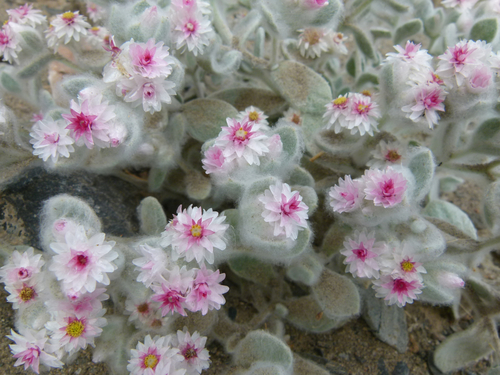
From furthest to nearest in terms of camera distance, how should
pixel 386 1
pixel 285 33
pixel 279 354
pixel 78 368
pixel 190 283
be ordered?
pixel 386 1
pixel 285 33
pixel 78 368
pixel 279 354
pixel 190 283

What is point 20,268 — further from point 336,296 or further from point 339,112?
point 339,112

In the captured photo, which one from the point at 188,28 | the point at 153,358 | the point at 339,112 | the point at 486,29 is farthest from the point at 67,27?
the point at 486,29

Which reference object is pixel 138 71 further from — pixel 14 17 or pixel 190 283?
pixel 14 17

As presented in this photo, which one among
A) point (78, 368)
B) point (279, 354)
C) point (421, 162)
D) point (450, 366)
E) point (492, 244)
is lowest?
point (450, 366)

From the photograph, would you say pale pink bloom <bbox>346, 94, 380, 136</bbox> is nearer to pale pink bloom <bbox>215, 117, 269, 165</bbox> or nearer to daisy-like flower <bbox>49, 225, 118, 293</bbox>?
pale pink bloom <bbox>215, 117, 269, 165</bbox>

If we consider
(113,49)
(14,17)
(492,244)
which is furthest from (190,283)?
(14,17)

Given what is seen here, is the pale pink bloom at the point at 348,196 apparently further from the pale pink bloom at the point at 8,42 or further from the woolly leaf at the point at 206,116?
the pale pink bloom at the point at 8,42
